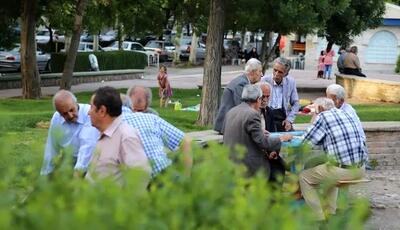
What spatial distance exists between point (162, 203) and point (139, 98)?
3.76 meters

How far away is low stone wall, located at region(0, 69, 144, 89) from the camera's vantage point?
27.9 metres

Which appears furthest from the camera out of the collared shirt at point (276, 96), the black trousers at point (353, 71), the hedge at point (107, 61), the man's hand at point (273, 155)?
the hedge at point (107, 61)

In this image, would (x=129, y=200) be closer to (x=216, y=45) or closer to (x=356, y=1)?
(x=216, y=45)

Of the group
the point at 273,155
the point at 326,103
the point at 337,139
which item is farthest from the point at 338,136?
the point at 273,155

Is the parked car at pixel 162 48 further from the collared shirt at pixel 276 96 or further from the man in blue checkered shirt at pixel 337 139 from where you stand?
the man in blue checkered shirt at pixel 337 139

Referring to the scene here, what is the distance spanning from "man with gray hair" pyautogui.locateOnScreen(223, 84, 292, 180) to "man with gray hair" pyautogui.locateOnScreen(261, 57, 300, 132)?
6.86ft

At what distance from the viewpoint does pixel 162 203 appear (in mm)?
2855

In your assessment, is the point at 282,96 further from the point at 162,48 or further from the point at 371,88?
the point at 162,48

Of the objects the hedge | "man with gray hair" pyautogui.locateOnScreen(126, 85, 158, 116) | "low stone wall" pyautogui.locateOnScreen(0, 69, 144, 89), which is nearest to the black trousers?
"low stone wall" pyautogui.locateOnScreen(0, 69, 144, 89)

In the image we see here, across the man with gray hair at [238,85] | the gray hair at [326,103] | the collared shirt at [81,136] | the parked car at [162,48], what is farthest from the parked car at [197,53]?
the collared shirt at [81,136]

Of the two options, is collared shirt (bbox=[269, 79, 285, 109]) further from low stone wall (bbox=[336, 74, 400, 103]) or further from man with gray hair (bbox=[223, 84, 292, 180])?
low stone wall (bbox=[336, 74, 400, 103])

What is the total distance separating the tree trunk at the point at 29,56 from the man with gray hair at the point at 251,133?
16.7m

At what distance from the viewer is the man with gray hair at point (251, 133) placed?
746cm

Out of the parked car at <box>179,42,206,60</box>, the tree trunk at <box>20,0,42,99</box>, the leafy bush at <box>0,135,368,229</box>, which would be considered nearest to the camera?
the leafy bush at <box>0,135,368,229</box>
